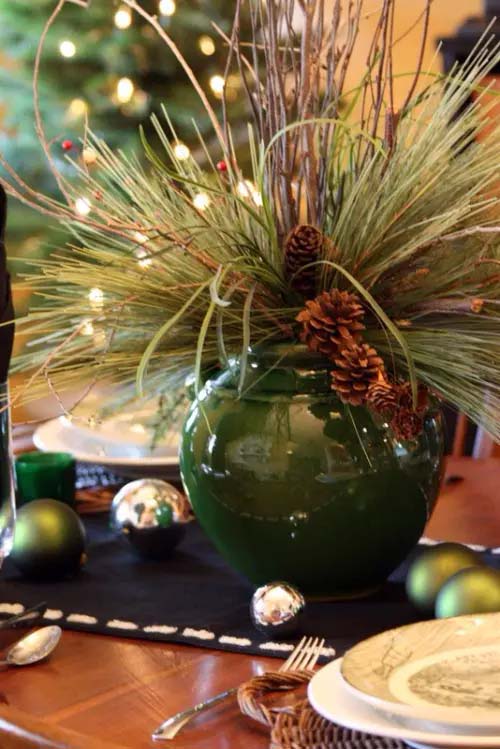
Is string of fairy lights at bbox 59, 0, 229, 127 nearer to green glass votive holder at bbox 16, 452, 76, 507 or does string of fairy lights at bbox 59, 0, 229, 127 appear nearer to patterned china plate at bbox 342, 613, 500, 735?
green glass votive holder at bbox 16, 452, 76, 507

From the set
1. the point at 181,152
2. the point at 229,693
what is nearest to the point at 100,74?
the point at 181,152

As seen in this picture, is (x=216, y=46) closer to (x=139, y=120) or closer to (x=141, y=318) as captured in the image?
(x=139, y=120)

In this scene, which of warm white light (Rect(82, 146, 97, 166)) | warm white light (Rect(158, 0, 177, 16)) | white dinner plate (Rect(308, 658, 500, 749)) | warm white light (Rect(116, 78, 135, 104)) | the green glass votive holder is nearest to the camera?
white dinner plate (Rect(308, 658, 500, 749))

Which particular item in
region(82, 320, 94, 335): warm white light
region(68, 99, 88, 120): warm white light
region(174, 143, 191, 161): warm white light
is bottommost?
region(82, 320, 94, 335): warm white light

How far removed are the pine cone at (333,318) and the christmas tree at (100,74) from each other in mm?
2172

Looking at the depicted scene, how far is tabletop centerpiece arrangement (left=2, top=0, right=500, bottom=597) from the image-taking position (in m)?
0.77

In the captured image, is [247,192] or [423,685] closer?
[423,685]

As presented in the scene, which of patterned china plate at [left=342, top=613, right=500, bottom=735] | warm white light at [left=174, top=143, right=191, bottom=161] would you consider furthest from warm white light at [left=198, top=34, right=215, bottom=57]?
patterned china plate at [left=342, top=613, right=500, bottom=735]

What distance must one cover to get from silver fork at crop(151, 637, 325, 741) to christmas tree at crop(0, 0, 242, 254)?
2.25 meters

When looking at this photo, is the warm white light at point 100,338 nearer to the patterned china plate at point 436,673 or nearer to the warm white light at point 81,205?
the warm white light at point 81,205

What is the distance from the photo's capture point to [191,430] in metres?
0.83

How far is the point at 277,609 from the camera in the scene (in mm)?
734

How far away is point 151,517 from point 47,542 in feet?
0.34

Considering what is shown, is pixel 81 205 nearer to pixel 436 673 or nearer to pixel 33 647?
pixel 33 647
